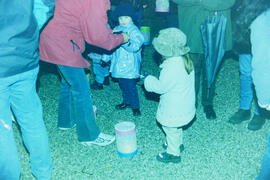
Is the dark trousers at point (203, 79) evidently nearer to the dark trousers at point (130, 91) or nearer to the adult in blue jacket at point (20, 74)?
the dark trousers at point (130, 91)

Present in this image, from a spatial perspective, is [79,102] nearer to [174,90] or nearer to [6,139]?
[6,139]

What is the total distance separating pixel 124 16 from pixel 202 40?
1044 millimetres

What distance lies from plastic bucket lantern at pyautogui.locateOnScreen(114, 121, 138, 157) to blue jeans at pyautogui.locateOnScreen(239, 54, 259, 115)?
1.64 m

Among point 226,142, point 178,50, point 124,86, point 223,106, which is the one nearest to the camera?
point 178,50

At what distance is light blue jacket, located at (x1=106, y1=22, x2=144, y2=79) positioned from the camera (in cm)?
351

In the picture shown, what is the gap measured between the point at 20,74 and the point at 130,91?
1.91 meters

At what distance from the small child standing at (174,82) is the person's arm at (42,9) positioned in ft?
3.41

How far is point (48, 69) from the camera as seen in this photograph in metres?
5.78

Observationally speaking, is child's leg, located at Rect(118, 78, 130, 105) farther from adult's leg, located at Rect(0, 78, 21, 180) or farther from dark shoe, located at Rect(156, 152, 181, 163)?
adult's leg, located at Rect(0, 78, 21, 180)

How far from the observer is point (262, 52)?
1936mm

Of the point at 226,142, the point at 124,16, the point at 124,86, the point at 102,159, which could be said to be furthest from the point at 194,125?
the point at 124,16

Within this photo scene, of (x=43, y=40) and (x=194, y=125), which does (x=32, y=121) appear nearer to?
(x=43, y=40)

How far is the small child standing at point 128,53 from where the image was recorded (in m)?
3.51

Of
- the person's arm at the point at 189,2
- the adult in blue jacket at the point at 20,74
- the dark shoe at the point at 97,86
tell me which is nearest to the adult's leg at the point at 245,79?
the person's arm at the point at 189,2
